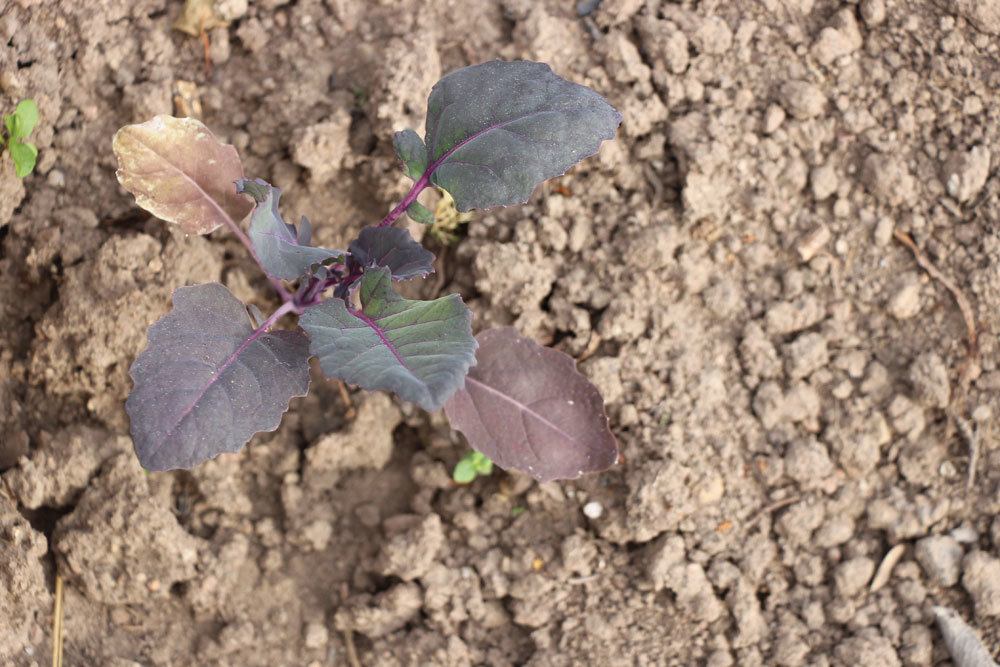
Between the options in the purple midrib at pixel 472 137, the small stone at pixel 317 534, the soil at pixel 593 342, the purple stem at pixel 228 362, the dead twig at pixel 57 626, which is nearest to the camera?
the purple stem at pixel 228 362

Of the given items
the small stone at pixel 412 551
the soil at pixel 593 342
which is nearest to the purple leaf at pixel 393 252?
the soil at pixel 593 342

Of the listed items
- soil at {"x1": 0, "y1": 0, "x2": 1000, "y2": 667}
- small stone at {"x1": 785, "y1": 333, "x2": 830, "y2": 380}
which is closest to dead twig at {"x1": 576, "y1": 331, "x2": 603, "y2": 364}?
soil at {"x1": 0, "y1": 0, "x2": 1000, "y2": 667}

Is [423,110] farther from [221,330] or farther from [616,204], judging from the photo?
[221,330]

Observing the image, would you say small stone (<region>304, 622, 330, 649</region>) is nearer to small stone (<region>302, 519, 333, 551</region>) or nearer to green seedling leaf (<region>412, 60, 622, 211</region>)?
small stone (<region>302, 519, 333, 551</region>)

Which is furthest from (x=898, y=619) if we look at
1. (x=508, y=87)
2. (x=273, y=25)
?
(x=273, y=25)

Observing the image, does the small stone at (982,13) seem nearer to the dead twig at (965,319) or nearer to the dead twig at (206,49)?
the dead twig at (965,319)

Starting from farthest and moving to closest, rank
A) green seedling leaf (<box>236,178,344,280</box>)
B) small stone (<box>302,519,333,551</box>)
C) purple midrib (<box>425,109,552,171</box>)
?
small stone (<box>302,519,333,551</box>), purple midrib (<box>425,109,552,171</box>), green seedling leaf (<box>236,178,344,280</box>)
